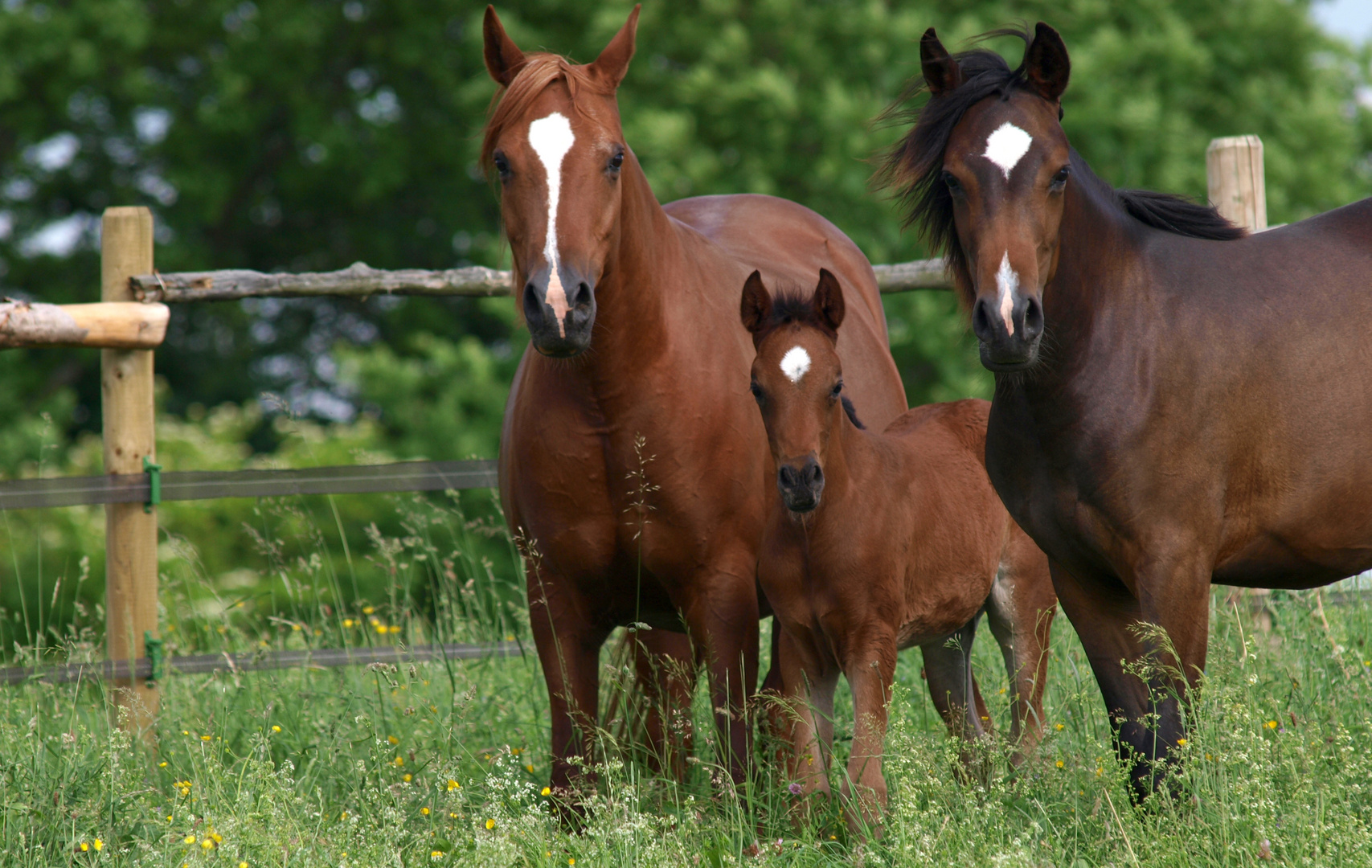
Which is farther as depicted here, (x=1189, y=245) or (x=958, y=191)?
(x=1189, y=245)

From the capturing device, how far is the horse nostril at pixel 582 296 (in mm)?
3146

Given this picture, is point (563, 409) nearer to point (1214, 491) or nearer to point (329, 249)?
point (1214, 491)

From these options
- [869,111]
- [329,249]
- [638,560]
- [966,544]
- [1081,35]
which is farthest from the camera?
[329,249]

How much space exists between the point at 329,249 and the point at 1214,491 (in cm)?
1207

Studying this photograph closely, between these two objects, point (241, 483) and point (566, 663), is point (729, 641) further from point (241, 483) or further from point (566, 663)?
point (241, 483)

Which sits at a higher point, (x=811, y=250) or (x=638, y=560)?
(x=811, y=250)

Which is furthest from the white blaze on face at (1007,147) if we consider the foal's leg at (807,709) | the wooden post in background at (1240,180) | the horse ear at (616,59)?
the wooden post in background at (1240,180)

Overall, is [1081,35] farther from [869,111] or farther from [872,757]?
[872,757]

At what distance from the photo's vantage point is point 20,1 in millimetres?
11891

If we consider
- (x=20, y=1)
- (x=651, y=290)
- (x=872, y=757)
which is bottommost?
(x=872, y=757)

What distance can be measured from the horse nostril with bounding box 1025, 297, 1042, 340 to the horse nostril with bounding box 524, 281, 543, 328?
3.83 feet

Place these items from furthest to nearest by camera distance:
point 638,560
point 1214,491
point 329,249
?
point 329,249 < point 638,560 < point 1214,491

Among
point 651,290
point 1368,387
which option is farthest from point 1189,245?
point 651,290

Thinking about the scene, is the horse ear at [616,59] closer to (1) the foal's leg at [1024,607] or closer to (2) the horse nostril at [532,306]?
(2) the horse nostril at [532,306]
